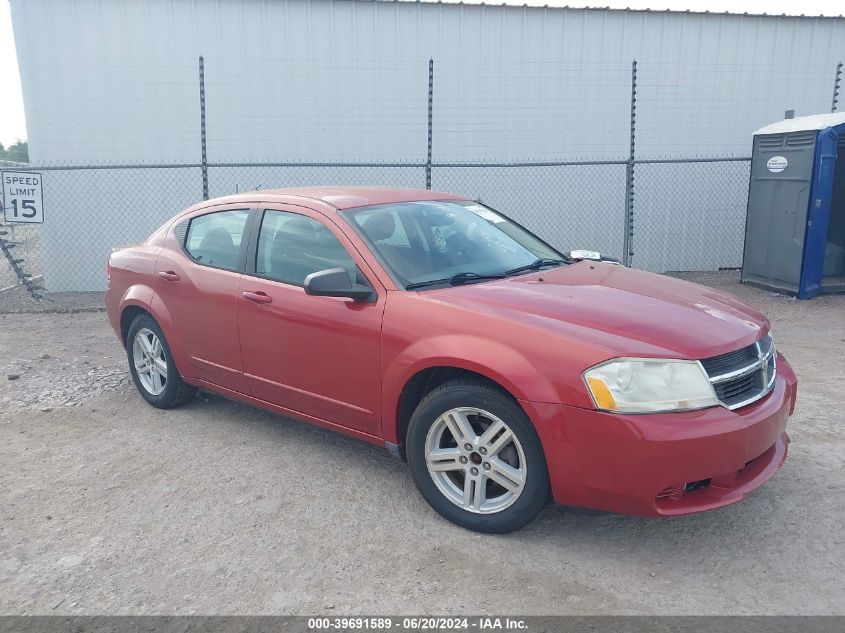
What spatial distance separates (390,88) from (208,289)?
21.3 ft

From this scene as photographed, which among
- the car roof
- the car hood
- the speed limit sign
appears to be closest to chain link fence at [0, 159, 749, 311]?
the speed limit sign

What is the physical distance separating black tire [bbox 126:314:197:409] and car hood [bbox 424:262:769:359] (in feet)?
7.82

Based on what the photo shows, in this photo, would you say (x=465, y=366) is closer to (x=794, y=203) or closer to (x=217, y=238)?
(x=217, y=238)

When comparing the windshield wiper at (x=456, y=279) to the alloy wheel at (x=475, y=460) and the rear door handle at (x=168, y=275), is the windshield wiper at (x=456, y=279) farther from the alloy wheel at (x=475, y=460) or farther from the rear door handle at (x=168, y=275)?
the rear door handle at (x=168, y=275)

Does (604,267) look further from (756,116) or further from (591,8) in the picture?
(756,116)

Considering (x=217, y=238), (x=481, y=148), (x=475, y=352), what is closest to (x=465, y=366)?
(x=475, y=352)

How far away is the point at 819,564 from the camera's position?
9.76 feet

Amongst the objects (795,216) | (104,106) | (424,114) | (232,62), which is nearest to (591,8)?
(424,114)

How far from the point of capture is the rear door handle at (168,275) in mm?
4695

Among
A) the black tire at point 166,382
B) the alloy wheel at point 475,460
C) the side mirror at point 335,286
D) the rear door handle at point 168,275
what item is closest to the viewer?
the alloy wheel at point 475,460

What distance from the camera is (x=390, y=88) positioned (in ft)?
32.8

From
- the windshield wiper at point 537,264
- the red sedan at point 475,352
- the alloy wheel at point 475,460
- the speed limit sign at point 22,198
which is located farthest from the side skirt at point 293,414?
the speed limit sign at point 22,198

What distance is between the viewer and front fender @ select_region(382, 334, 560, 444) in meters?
2.96

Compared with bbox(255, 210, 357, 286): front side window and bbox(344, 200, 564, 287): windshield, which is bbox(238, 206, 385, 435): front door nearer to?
bbox(255, 210, 357, 286): front side window
